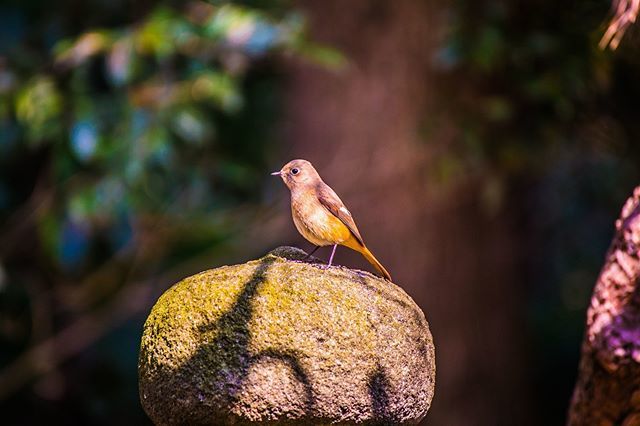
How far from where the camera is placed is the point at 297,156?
708 cm

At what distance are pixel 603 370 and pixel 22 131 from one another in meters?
5.06

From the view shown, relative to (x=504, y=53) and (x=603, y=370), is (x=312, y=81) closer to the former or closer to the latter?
(x=504, y=53)

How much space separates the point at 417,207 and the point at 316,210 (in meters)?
3.93

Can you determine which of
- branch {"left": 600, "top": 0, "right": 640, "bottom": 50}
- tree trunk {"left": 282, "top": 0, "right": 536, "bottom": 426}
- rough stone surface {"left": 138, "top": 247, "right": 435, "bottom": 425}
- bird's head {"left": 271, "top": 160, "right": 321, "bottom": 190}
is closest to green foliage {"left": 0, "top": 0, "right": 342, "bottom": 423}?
tree trunk {"left": 282, "top": 0, "right": 536, "bottom": 426}

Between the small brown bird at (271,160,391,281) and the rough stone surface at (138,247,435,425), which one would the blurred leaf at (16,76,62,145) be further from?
the rough stone surface at (138,247,435,425)

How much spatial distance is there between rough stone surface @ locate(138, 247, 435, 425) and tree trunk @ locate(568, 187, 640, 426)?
952mm

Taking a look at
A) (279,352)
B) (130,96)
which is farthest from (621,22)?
(130,96)

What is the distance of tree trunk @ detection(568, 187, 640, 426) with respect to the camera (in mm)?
3244

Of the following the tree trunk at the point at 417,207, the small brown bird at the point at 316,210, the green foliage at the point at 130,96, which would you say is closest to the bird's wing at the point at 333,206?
the small brown bird at the point at 316,210

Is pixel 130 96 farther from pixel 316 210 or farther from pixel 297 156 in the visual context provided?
pixel 316 210

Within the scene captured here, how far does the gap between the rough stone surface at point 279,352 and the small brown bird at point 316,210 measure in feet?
0.80

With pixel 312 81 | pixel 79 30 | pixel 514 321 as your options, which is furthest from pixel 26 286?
pixel 514 321

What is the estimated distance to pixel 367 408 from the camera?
254cm

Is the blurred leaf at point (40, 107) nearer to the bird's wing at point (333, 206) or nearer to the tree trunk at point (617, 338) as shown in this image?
the bird's wing at point (333, 206)
